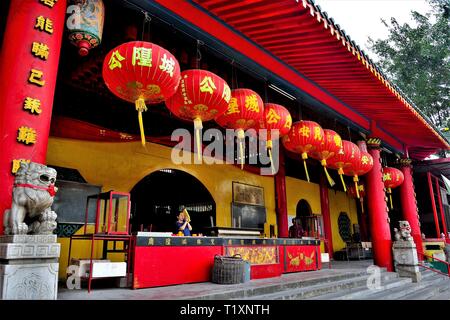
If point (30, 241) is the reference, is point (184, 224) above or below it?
above

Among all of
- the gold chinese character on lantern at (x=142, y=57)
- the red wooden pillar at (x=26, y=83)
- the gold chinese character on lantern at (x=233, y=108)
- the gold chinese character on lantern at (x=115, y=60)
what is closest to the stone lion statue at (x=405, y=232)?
the gold chinese character on lantern at (x=233, y=108)

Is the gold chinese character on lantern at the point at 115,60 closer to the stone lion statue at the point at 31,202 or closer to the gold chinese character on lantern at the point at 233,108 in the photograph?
the stone lion statue at the point at 31,202

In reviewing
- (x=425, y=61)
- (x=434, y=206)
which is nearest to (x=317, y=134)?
(x=434, y=206)

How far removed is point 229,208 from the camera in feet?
33.7

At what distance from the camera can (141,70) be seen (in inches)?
139

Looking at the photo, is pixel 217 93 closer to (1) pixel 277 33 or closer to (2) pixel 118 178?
(1) pixel 277 33

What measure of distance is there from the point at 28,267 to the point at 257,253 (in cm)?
466

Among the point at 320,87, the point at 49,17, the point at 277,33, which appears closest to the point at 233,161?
the point at 320,87

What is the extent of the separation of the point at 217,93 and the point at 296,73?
9.81ft

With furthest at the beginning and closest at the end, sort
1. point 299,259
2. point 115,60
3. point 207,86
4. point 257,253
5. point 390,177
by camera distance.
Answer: point 390,177, point 299,259, point 257,253, point 207,86, point 115,60

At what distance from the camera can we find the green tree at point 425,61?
1759 cm

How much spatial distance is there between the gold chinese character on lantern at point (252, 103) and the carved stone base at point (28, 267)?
304 centimetres

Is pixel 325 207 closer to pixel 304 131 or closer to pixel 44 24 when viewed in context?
pixel 304 131

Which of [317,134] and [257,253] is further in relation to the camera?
[257,253]
